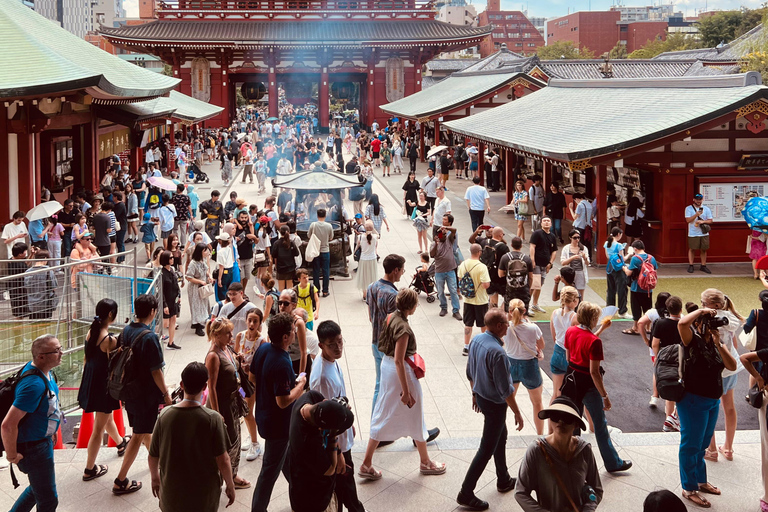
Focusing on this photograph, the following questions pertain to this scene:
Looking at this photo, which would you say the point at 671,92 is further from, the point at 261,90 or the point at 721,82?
the point at 261,90

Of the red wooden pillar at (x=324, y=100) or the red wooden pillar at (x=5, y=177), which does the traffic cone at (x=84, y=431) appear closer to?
the red wooden pillar at (x=5, y=177)

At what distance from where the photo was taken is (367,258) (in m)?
13.5

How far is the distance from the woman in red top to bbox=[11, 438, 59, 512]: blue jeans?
4.43 m

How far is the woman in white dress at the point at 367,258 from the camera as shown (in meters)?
13.3

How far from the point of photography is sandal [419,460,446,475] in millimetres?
6766

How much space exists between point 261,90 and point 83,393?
58061 mm

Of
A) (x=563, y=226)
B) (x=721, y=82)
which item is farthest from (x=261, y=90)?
(x=721, y=82)

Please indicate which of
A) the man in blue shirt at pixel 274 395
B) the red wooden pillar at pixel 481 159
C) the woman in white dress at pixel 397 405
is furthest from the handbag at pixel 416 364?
the red wooden pillar at pixel 481 159

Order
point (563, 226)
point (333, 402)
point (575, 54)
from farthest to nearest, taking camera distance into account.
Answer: point (575, 54) → point (563, 226) → point (333, 402)

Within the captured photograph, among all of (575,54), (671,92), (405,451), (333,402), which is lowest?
(405,451)

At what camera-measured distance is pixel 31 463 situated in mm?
5598

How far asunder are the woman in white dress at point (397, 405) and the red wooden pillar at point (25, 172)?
476 inches

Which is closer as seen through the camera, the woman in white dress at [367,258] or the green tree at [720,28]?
the woman in white dress at [367,258]

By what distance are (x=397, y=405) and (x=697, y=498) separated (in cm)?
265
